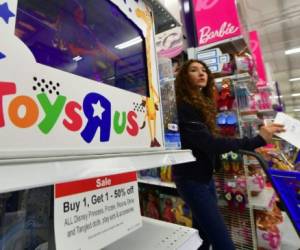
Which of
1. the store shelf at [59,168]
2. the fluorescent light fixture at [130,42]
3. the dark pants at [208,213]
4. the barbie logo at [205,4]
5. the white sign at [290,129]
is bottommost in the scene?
the dark pants at [208,213]

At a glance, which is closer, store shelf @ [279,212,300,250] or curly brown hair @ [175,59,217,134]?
curly brown hair @ [175,59,217,134]

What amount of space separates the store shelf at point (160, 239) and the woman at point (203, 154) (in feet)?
1.33

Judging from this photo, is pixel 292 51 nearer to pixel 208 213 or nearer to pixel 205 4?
pixel 205 4

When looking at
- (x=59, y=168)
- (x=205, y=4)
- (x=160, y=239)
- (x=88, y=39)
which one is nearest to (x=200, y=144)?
(x=160, y=239)

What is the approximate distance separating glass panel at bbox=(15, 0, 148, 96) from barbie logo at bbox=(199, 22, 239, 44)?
1432 mm

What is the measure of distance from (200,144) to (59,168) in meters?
0.94

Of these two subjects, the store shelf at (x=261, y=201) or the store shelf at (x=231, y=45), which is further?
the store shelf at (x=231, y=45)

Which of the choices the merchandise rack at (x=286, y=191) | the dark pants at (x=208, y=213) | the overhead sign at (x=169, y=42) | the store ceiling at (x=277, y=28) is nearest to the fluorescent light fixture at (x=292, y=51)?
the store ceiling at (x=277, y=28)

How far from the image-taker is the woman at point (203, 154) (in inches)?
49.0

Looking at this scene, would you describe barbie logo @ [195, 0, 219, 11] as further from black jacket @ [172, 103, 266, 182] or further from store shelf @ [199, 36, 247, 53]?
black jacket @ [172, 103, 266, 182]

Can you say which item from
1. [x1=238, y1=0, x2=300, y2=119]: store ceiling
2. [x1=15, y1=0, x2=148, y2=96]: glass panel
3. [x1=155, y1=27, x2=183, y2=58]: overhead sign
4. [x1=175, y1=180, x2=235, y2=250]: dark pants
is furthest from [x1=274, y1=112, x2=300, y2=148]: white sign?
[x1=238, y1=0, x2=300, y2=119]: store ceiling

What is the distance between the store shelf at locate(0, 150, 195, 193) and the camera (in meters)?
0.34

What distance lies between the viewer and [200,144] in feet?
4.11

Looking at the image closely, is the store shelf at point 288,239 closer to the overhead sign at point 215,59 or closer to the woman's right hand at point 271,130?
the woman's right hand at point 271,130
